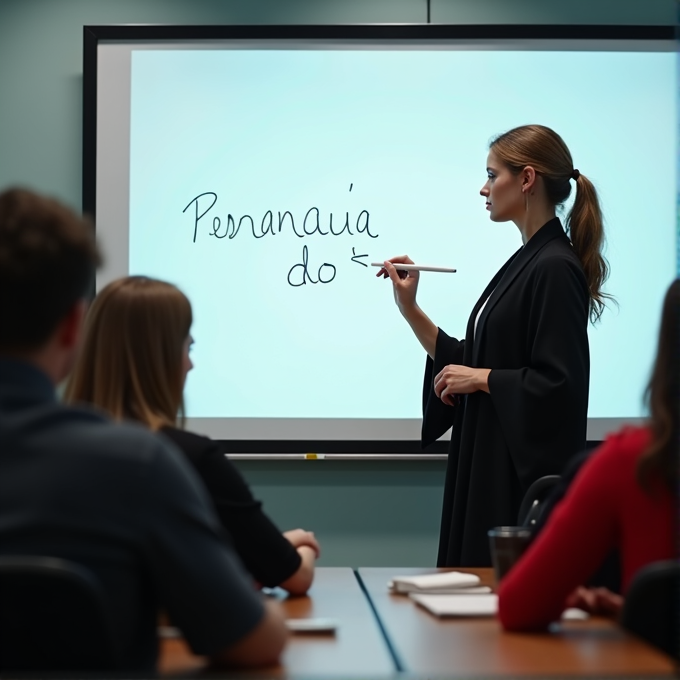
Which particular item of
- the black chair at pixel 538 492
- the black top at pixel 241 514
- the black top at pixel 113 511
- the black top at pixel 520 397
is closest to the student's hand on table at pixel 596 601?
the black top at pixel 113 511

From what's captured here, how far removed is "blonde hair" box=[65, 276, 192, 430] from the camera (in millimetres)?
1270

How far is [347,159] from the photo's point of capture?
3.22 meters

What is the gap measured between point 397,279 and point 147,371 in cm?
154

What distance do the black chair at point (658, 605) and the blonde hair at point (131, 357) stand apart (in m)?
0.64

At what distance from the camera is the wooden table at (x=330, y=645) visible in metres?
0.82

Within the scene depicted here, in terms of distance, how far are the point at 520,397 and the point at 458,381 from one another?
170 mm

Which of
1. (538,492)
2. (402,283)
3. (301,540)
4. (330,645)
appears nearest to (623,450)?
(330,645)

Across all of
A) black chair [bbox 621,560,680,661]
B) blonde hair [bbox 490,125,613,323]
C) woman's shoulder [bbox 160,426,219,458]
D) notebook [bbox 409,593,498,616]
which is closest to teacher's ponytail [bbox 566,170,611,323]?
blonde hair [bbox 490,125,613,323]

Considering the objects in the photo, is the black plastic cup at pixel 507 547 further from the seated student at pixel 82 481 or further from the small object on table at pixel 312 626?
the seated student at pixel 82 481

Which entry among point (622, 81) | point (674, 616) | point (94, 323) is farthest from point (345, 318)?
point (674, 616)

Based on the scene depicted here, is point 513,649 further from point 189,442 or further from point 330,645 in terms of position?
point 189,442

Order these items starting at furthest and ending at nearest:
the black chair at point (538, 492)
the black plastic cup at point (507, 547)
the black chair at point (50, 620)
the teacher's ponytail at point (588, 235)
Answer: the teacher's ponytail at point (588, 235) < the black chair at point (538, 492) < the black plastic cup at point (507, 547) < the black chair at point (50, 620)

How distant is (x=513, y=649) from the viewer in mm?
1045

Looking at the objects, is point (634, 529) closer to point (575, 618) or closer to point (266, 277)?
point (575, 618)
